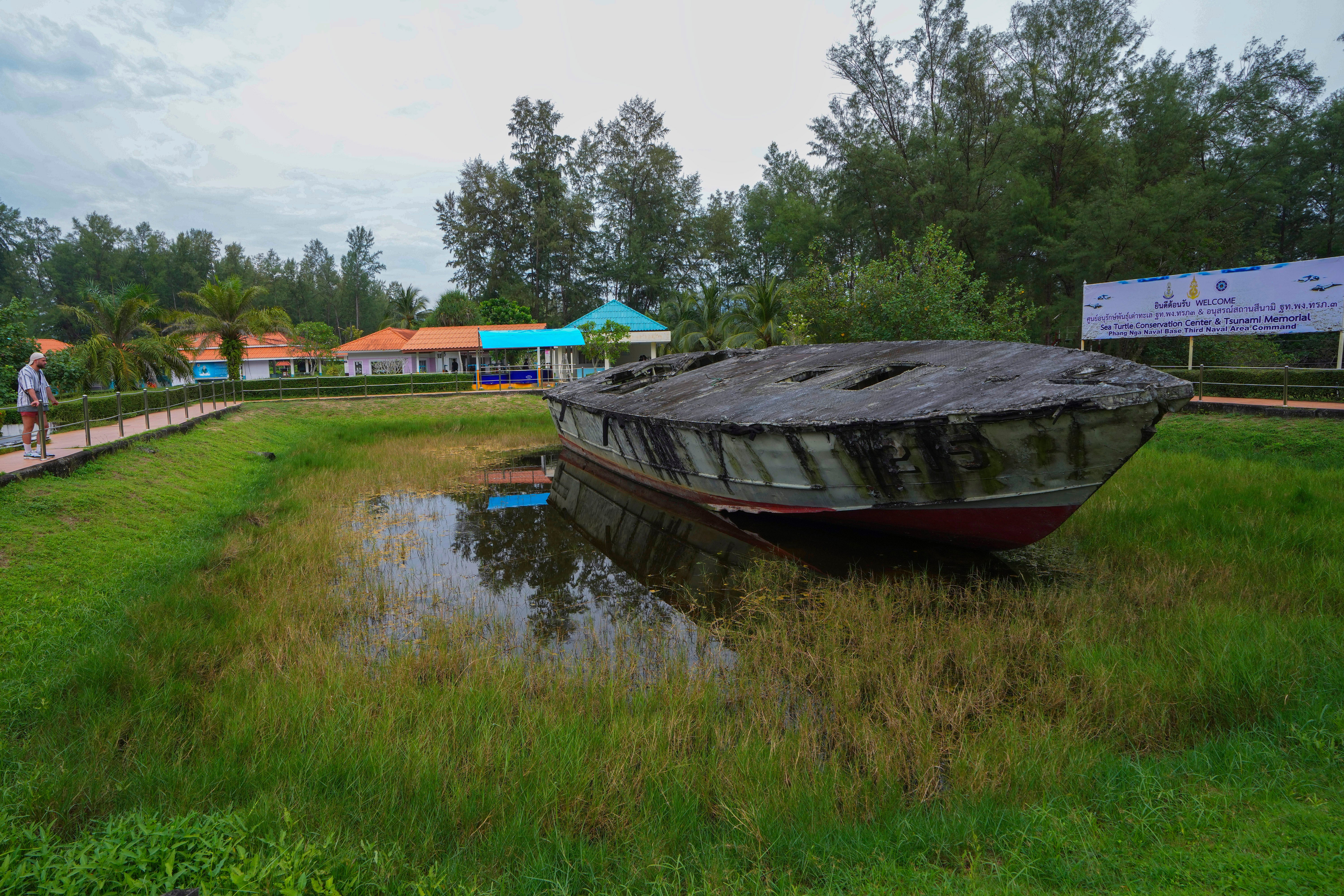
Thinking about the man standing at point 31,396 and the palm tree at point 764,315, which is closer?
the man standing at point 31,396

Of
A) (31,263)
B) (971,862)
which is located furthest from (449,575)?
(31,263)

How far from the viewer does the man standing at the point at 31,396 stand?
394 inches

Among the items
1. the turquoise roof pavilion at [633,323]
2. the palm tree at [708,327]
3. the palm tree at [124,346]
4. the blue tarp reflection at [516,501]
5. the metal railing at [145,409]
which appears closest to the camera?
the metal railing at [145,409]

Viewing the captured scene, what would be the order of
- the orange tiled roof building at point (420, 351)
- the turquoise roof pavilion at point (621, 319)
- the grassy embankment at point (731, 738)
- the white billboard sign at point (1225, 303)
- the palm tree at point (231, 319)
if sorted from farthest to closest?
the orange tiled roof building at point (420, 351)
the turquoise roof pavilion at point (621, 319)
the palm tree at point (231, 319)
the white billboard sign at point (1225, 303)
the grassy embankment at point (731, 738)

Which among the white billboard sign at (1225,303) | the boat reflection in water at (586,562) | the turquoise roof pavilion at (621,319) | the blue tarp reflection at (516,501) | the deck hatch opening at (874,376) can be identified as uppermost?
the turquoise roof pavilion at (621,319)

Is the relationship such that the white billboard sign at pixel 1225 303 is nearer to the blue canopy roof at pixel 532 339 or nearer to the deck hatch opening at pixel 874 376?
the deck hatch opening at pixel 874 376

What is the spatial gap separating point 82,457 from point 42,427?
66 cm

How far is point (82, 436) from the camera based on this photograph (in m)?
13.2

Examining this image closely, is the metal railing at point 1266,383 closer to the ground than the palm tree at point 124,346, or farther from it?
closer to the ground

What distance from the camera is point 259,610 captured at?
6.86 m

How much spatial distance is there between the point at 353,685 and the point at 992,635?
17.2 ft

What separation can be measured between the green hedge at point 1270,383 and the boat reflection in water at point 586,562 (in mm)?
11805

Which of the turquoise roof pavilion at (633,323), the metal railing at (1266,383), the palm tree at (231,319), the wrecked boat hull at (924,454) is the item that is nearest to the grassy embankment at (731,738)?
the wrecked boat hull at (924,454)

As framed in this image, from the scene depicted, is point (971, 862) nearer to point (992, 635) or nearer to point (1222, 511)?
point (992, 635)
